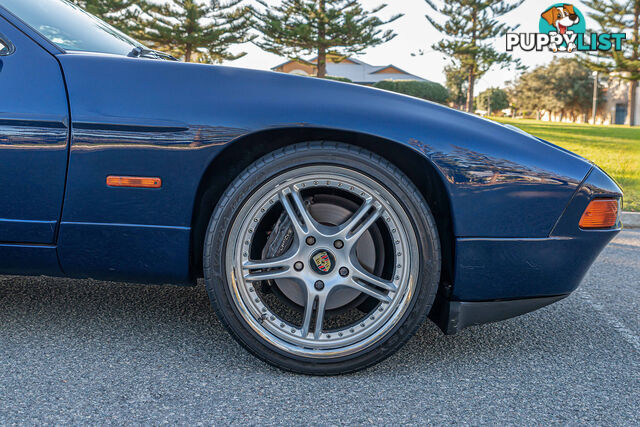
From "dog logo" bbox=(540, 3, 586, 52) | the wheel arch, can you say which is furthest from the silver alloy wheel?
"dog logo" bbox=(540, 3, 586, 52)

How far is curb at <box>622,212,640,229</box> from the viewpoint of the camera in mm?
5449

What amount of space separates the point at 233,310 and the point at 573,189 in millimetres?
1230

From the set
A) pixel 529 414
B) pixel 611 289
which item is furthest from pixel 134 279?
pixel 611 289

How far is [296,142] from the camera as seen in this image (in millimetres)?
1988

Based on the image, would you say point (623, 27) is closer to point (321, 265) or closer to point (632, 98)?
point (632, 98)

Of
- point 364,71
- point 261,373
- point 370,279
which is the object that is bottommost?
point 261,373

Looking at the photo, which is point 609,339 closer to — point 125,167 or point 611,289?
point 611,289

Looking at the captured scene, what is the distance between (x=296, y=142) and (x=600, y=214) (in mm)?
1098

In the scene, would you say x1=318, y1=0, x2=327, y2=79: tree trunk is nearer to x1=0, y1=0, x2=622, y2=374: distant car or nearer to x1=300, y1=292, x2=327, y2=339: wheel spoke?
x1=0, y1=0, x2=622, y2=374: distant car

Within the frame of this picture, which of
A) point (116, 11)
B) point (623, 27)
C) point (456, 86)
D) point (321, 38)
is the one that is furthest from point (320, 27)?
point (456, 86)

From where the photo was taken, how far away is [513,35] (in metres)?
37.6

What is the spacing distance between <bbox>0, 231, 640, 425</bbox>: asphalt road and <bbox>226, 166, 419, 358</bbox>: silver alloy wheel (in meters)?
0.15

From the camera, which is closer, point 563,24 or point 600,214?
point 600,214

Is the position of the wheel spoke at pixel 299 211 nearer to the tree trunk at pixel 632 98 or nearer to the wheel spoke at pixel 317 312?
the wheel spoke at pixel 317 312
